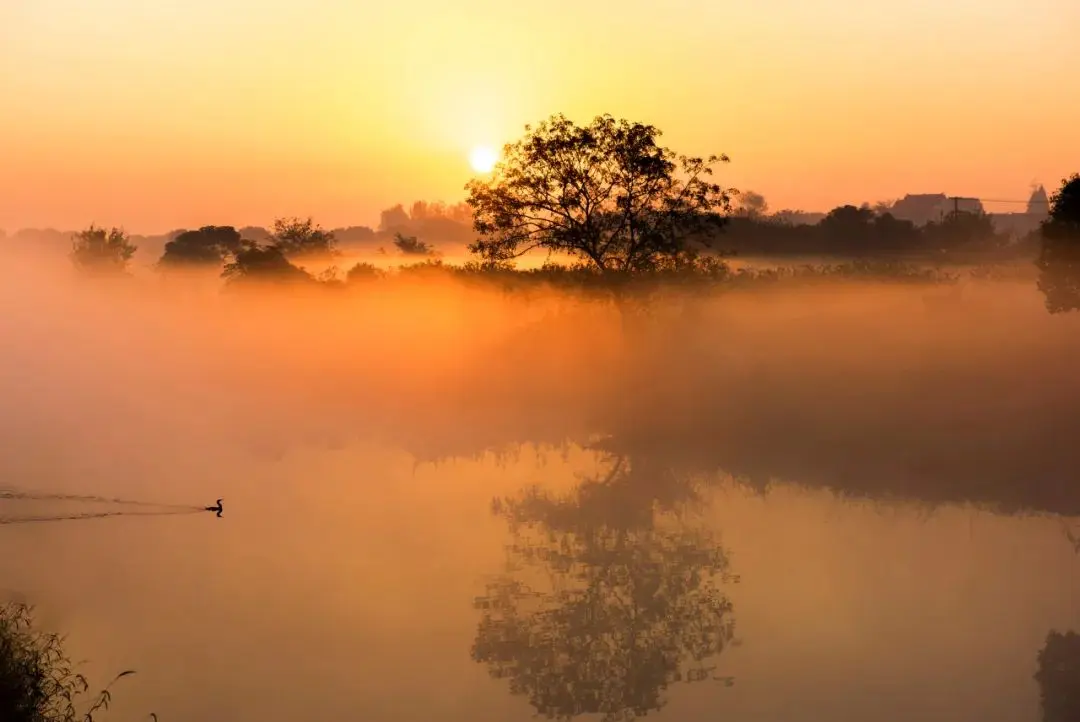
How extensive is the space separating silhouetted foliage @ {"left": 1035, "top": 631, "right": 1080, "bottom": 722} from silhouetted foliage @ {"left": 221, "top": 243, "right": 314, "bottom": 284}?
119442mm

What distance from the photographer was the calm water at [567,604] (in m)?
24.3

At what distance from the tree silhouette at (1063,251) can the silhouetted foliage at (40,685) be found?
51723mm

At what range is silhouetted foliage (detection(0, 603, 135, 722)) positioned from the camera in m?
23.1

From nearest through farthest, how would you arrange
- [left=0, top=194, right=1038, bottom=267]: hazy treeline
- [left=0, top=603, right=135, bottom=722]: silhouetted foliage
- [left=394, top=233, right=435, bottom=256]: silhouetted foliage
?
1. [left=0, top=603, right=135, bottom=722]: silhouetted foliage
2. [left=0, top=194, right=1038, bottom=267]: hazy treeline
3. [left=394, top=233, right=435, bottom=256]: silhouetted foliage

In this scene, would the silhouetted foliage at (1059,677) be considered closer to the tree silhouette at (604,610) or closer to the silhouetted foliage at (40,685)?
the tree silhouette at (604,610)

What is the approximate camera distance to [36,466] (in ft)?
204

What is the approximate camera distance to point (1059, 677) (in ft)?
79.0

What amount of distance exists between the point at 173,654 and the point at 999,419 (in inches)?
1586

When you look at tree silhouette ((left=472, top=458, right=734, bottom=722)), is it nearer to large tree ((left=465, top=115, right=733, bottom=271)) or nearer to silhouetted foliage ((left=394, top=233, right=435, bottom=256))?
large tree ((left=465, top=115, right=733, bottom=271))

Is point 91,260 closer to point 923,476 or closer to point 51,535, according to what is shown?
point 51,535

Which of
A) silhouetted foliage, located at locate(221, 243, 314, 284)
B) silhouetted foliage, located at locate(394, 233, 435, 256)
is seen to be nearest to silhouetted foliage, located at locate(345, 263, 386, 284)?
silhouetted foliage, located at locate(221, 243, 314, 284)

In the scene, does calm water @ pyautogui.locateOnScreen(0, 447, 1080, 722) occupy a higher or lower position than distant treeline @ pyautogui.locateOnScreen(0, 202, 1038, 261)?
lower

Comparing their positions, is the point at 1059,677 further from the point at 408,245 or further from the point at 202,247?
the point at 202,247

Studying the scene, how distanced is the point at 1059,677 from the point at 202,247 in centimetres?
15212
